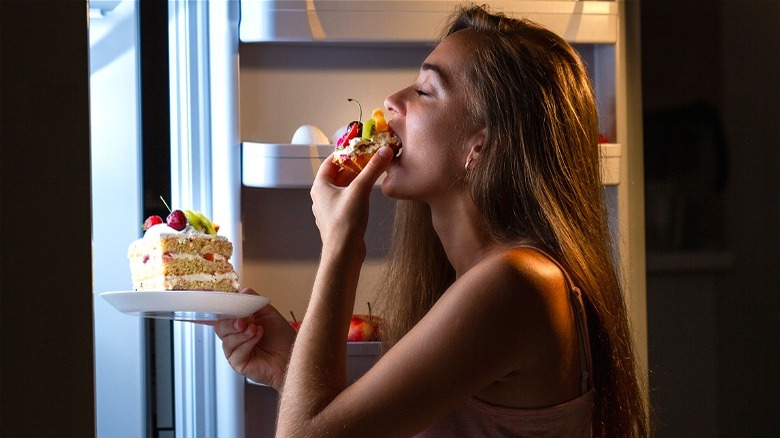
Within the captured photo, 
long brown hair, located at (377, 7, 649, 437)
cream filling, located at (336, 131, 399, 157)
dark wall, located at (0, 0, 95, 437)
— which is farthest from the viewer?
cream filling, located at (336, 131, 399, 157)

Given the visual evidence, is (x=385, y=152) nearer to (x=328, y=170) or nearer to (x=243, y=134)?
(x=328, y=170)

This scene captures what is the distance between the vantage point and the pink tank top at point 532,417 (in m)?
1.08

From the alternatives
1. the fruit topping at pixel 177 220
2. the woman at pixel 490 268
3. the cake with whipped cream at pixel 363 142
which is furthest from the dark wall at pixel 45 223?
the fruit topping at pixel 177 220

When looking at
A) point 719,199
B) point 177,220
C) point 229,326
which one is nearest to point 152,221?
point 177,220

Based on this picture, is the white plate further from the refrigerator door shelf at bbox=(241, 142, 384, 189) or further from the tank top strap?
the tank top strap

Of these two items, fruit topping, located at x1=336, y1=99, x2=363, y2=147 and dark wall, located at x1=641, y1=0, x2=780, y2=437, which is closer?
fruit topping, located at x1=336, y1=99, x2=363, y2=147

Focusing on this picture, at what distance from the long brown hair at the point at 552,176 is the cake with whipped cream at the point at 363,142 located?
0.44ft

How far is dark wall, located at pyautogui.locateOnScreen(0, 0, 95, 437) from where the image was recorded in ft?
0.88

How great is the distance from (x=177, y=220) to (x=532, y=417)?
60 cm

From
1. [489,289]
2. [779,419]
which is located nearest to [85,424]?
[489,289]

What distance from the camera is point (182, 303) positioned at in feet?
4.11

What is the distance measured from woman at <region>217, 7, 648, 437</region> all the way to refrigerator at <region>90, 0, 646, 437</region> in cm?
20

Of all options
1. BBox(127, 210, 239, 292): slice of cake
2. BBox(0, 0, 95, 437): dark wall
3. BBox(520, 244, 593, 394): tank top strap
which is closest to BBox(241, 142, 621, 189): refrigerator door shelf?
BBox(127, 210, 239, 292): slice of cake

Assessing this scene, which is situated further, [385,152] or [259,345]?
[259,345]
